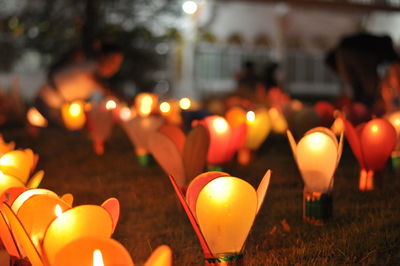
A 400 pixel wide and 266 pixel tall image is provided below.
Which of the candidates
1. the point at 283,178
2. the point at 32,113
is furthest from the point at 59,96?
the point at 283,178

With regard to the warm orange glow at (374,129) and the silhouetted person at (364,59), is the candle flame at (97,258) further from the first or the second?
the silhouetted person at (364,59)

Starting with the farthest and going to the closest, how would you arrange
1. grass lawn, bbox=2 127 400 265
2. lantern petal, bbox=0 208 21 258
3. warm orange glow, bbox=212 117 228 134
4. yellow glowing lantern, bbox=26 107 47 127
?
yellow glowing lantern, bbox=26 107 47 127
warm orange glow, bbox=212 117 228 134
grass lawn, bbox=2 127 400 265
lantern petal, bbox=0 208 21 258

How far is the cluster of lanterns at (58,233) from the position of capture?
1.33m

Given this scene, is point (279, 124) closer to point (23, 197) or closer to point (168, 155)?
point (168, 155)

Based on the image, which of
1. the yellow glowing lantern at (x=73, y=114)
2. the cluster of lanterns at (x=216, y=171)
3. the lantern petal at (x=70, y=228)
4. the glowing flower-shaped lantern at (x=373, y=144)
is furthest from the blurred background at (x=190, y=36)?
the lantern petal at (x=70, y=228)

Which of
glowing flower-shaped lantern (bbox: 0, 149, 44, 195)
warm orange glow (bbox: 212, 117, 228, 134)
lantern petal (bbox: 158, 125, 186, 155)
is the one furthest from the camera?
warm orange glow (bbox: 212, 117, 228, 134)

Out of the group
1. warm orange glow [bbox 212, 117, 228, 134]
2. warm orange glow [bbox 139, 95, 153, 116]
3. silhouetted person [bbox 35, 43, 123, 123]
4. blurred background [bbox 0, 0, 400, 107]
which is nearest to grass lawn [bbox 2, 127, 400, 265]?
warm orange glow [bbox 212, 117, 228, 134]

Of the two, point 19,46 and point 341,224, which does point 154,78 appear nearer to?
point 19,46

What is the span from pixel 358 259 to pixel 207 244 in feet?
1.94

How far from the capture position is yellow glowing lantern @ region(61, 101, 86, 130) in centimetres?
512

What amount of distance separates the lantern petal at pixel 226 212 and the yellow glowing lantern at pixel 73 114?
11.9 ft

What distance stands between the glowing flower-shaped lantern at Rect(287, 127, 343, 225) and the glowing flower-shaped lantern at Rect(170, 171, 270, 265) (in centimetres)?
68

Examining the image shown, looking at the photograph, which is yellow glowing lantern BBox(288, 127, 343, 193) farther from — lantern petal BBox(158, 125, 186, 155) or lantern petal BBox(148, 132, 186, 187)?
lantern petal BBox(158, 125, 186, 155)

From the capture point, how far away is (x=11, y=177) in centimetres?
208
